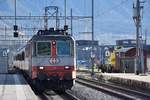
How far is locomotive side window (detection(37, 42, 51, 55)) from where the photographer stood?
87.7 feet

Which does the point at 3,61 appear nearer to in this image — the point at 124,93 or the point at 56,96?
the point at 124,93

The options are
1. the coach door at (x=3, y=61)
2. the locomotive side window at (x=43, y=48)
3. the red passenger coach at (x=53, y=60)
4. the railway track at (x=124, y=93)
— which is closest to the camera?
the railway track at (x=124, y=93)

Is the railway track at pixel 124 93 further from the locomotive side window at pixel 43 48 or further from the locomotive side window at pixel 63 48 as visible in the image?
the locomotive side window at pixel 43 48

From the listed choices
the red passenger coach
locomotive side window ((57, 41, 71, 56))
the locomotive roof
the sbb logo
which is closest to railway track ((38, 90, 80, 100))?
the red passenger coach

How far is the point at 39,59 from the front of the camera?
26500 millimetres

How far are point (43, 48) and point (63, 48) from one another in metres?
1.04

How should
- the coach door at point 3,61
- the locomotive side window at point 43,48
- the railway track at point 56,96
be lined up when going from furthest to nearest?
the coach door at point 3,61 < the locomotive side window at point 43,48 < the railway track at point 56,96

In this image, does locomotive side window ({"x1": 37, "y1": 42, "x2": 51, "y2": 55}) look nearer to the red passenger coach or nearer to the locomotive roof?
the red passenger coach

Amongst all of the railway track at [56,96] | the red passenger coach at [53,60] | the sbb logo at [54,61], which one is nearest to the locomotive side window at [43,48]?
the red passenger coach at [53,60]

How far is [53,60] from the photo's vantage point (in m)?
26.5

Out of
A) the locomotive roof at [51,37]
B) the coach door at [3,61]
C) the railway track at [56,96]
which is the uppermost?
the locomotive roof at [51,37]

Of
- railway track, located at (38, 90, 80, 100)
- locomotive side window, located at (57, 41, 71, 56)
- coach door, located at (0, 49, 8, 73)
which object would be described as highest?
locomotive side window, located at (57, 41, 71, 56)

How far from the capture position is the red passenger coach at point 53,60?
86.7 feet

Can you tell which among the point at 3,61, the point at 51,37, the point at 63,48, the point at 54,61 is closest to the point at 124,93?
the point at 63,48
